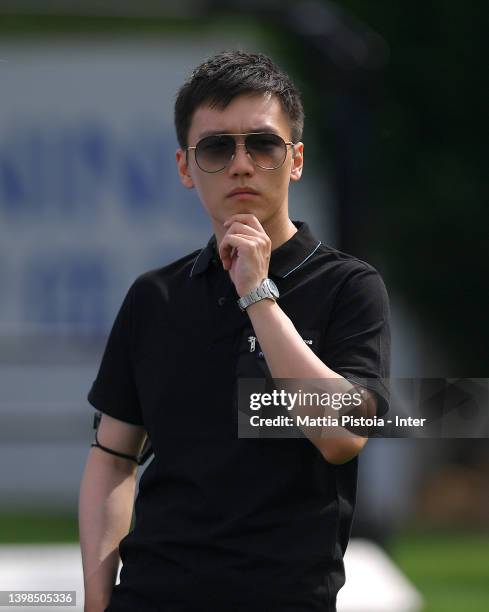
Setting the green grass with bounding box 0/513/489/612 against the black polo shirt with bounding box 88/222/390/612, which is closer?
the black polo shirt with bounding box 88/222/390/612

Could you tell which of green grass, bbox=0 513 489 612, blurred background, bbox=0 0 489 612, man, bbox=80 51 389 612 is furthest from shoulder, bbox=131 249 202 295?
blurred background, bbox=0 0 489 612

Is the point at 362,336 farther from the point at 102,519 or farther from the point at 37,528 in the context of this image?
the point at 37,528

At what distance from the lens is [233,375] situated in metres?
2.60

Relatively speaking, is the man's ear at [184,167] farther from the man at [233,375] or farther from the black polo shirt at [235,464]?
the black polo shirt at [235,464]

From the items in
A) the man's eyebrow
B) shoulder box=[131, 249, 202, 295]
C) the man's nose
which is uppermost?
the man's eyebrow

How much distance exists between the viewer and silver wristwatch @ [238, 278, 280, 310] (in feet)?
8.22

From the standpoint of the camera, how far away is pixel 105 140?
13648 mm

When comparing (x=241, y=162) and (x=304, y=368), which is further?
(x=241, y=162)

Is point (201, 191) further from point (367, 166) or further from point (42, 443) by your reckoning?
point (42, 443)

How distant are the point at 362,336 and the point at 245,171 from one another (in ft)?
1.35

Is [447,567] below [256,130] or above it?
below

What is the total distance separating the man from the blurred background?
9.90 metres

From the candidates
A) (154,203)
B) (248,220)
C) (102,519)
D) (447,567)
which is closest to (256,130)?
(248,220)

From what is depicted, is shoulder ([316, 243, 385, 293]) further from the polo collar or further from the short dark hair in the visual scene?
the short dark hair
